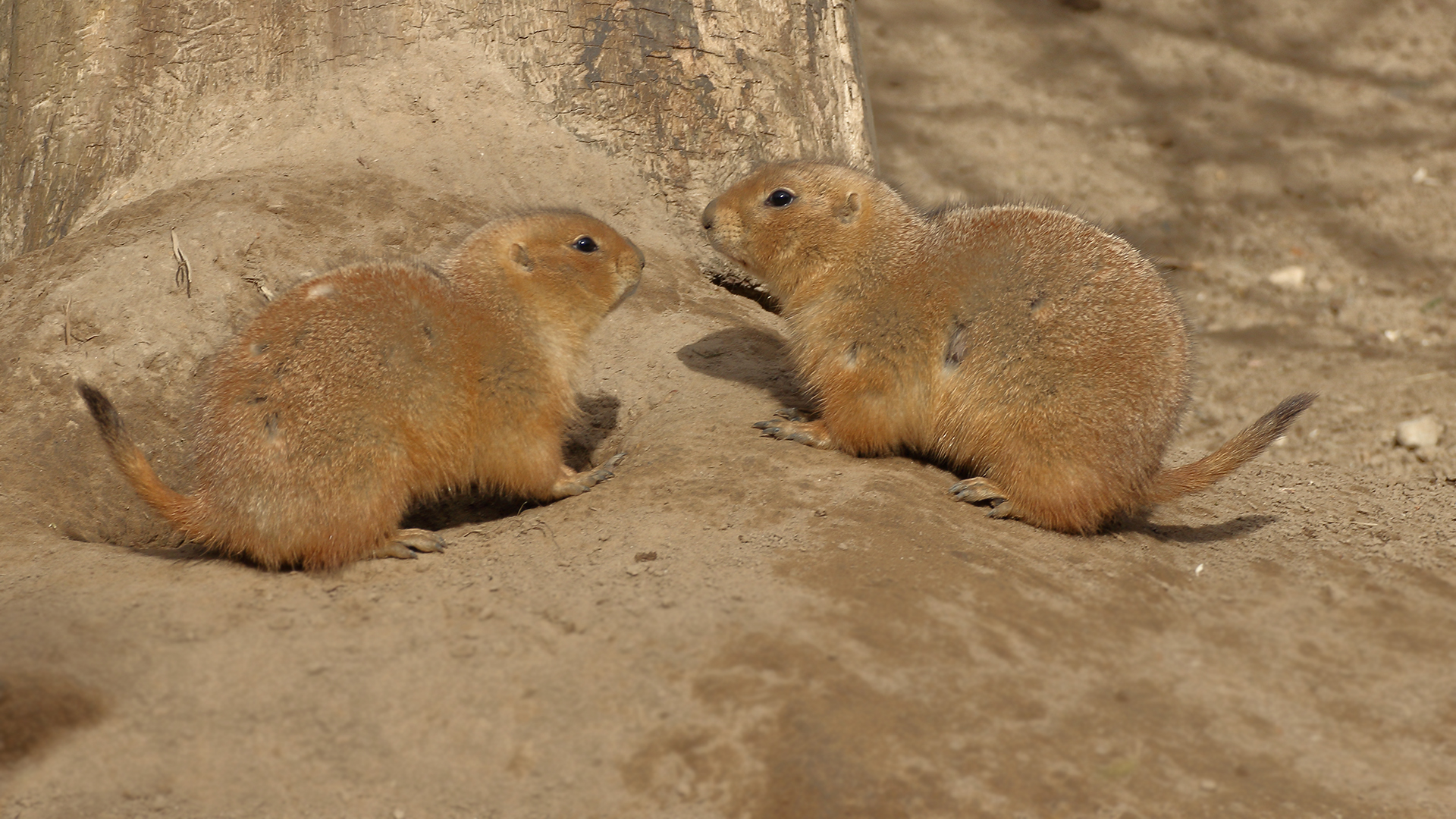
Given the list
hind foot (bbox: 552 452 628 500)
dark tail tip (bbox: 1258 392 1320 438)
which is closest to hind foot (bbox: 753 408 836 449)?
hind foot (bbox: 552 452 628 500)

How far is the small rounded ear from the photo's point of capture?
4859mm

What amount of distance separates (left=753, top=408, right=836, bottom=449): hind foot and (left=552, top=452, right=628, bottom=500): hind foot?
746 mm

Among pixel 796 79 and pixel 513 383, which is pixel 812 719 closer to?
pixel 513 383

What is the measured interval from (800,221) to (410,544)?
2.29 metres

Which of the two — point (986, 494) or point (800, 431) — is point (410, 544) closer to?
point (800, 431)

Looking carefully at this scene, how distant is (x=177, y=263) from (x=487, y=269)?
1796mm

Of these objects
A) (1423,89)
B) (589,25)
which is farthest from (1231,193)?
(589,25)

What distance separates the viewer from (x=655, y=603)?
366 centimetres

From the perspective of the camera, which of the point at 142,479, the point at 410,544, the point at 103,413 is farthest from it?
the point at 410,544

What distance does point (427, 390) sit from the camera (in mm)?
4266

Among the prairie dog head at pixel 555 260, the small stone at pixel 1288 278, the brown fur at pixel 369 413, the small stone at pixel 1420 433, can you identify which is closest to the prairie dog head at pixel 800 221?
the prairie dog head at pixel 555 260

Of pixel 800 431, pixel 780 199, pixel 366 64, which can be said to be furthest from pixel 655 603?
pixel 366 64

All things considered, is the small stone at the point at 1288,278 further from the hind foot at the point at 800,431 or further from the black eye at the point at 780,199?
the hind foot at the point at 800,431

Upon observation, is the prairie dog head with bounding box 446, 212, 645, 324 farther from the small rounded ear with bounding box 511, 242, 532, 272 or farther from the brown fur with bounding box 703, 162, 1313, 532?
the brown fur with bounding box 703, 162, 1313, 532
